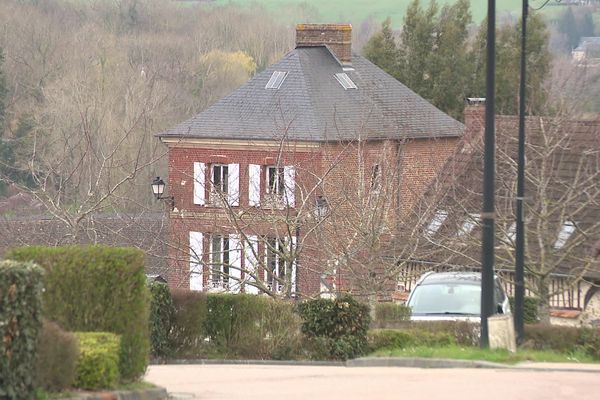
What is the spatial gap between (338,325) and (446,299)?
2.51 metres

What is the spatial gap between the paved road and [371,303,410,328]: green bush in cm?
523

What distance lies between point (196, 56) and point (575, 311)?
7588 cm

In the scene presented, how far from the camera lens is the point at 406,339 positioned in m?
20.3

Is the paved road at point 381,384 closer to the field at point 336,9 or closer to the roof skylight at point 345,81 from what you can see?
the roof skylight at point 345,81

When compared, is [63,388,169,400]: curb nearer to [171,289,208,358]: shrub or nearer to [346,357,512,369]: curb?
[346,357,512,369]: curb

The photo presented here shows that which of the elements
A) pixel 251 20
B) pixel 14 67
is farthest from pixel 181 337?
pixel 251 20

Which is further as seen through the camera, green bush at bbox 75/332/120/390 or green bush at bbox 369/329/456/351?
green bush at bbox 369/329/456/351

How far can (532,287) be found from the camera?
2819 cm

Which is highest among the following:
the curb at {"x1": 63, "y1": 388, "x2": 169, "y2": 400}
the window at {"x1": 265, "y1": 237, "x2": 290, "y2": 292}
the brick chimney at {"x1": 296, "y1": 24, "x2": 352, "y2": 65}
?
the brick chimney at {"x1": 296, "y1": 24, "x2": 352, "y2": 65}

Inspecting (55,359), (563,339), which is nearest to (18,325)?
(55,359)

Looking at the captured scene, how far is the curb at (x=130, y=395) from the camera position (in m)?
12.1

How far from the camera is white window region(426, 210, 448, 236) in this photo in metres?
32.5

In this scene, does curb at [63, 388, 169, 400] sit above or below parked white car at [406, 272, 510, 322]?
below

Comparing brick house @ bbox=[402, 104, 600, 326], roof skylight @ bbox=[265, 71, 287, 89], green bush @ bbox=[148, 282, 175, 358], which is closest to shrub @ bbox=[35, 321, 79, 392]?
green bush @ bbox=[148, 282, 175, 358]
